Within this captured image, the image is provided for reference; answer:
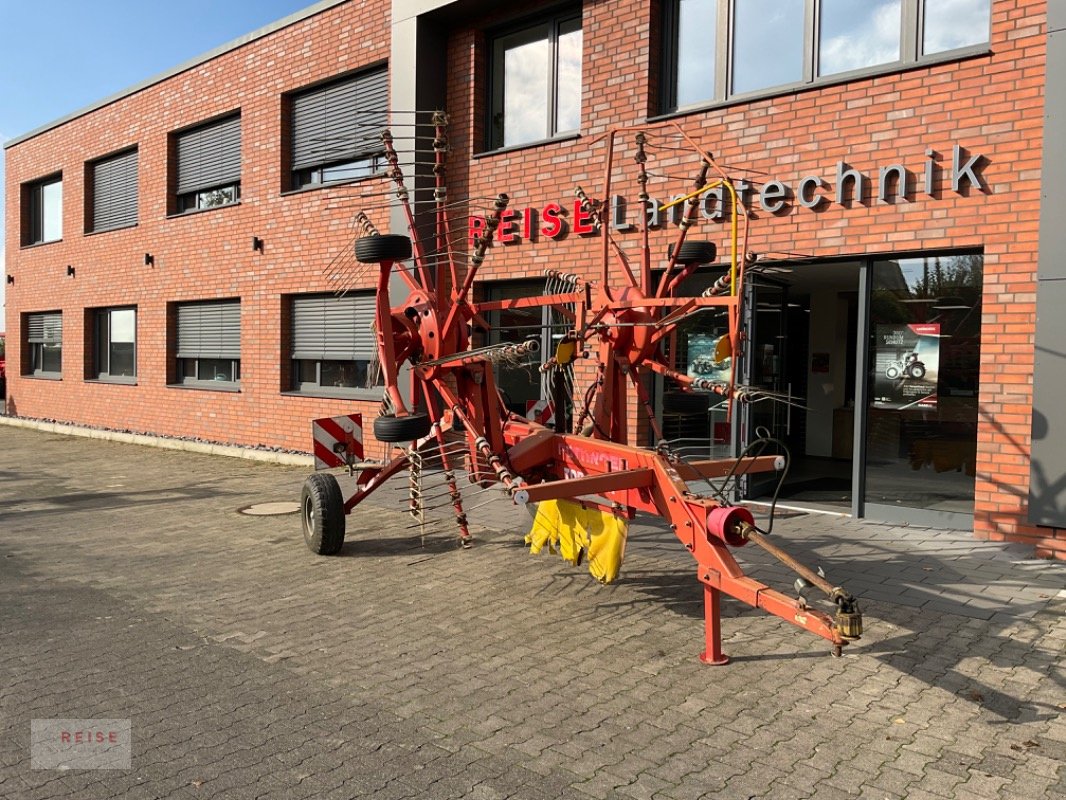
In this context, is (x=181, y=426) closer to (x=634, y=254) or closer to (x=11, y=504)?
(x=11, y=504)

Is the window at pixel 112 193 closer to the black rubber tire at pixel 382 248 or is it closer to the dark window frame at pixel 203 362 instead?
the dark window frame at pixel 203 362

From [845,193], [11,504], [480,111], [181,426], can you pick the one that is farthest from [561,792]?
[181,426]

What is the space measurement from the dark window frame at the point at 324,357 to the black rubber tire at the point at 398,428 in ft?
19.9

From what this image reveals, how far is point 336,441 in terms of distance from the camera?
8.02 m

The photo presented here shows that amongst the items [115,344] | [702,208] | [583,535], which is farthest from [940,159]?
[115,344]

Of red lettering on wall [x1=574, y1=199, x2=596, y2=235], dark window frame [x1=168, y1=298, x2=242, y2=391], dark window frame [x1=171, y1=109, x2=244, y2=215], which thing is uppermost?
dark window frame [x1=171, y1=109, x2=244, y2=215]

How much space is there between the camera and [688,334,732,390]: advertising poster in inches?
374

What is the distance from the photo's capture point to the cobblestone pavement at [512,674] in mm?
3350

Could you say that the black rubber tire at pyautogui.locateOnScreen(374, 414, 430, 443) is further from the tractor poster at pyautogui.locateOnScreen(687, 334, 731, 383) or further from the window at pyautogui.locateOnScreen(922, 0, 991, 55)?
the window at pyautogui.locateOnScreen(922, 0, 991, 55)

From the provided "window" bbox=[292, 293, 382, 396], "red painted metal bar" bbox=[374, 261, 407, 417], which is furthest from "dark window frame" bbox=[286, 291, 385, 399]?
"red painted metal bar" bbox=[374, 261, 407, 417]

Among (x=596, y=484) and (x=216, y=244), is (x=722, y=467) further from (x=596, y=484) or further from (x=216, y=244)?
(x=216, y=244)

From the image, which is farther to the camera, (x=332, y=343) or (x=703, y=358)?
(x=332, y=343)

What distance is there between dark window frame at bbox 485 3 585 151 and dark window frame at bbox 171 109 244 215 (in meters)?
4.93

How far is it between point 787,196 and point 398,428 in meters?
→ 4.68
